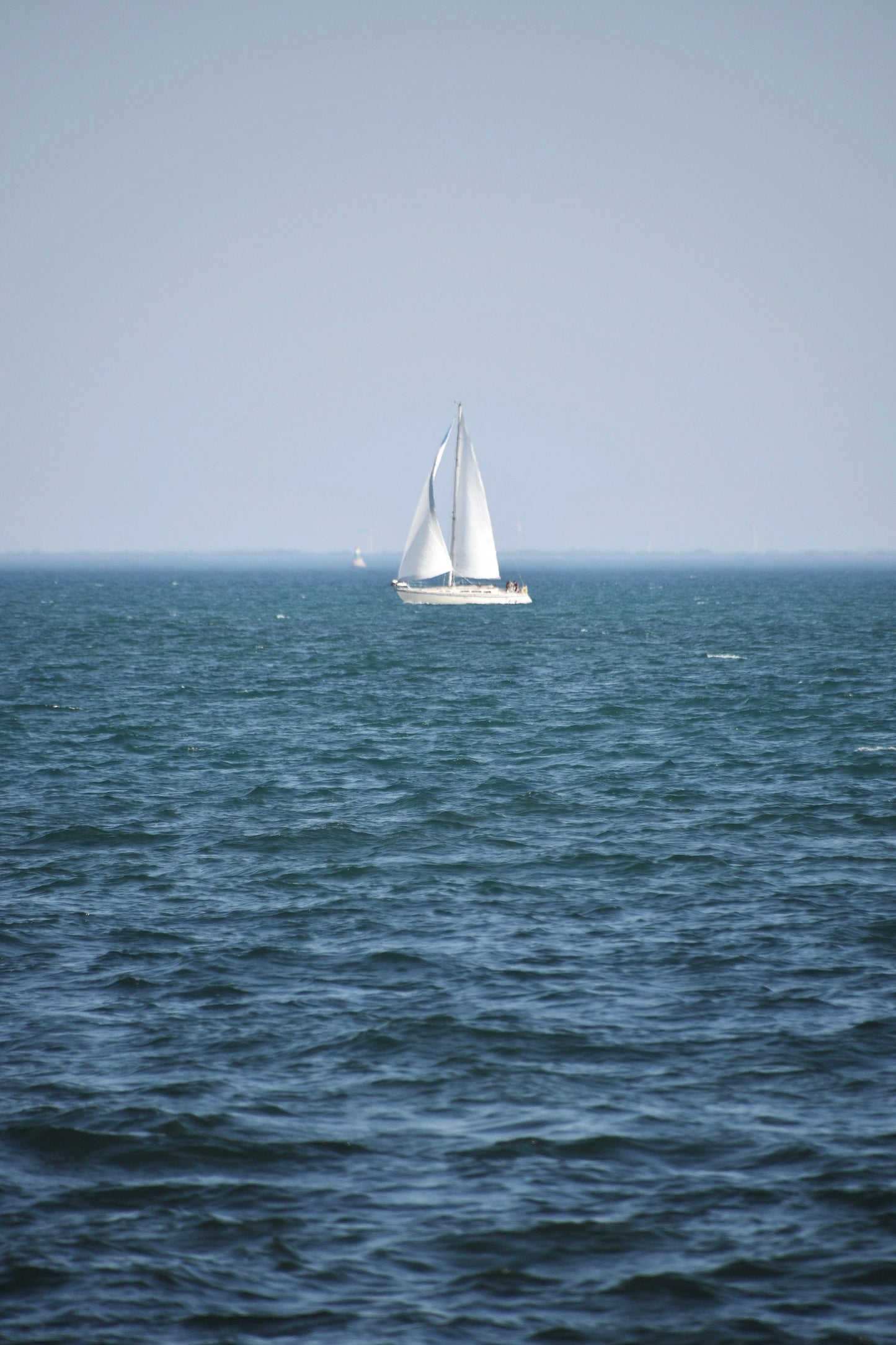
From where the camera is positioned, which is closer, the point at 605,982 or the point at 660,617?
the point at 605,982

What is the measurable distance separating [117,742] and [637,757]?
60.5 feet

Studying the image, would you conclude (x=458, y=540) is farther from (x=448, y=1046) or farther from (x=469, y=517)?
(x=448, y=1046)

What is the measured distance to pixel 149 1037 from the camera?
19.3 metres

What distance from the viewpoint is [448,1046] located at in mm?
18891

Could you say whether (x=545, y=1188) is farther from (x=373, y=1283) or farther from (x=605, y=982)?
(x=605, y=982)

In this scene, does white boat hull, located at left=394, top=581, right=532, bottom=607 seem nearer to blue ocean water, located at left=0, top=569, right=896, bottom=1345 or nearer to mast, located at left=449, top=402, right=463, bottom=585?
mast, located at left=449, top=402, right=463, bottom=585

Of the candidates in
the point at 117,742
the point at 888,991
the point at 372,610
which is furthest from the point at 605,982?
the point at 372,610

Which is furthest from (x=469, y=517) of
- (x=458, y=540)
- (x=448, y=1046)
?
(x=448, y=1046)

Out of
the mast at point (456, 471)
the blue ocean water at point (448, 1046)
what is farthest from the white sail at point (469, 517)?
the blue ocean water at point (448, 1046)

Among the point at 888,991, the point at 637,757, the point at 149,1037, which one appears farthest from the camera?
the point at 637,757

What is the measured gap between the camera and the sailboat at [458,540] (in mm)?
124250

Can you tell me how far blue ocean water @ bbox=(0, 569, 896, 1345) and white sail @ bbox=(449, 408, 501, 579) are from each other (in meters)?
81.7

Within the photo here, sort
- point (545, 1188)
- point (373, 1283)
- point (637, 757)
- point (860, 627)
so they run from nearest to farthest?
point (373, 1283) → point (545, 1188) → point (637, 757) → point (860, 627)

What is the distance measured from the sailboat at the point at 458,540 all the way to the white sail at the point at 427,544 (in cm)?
6
